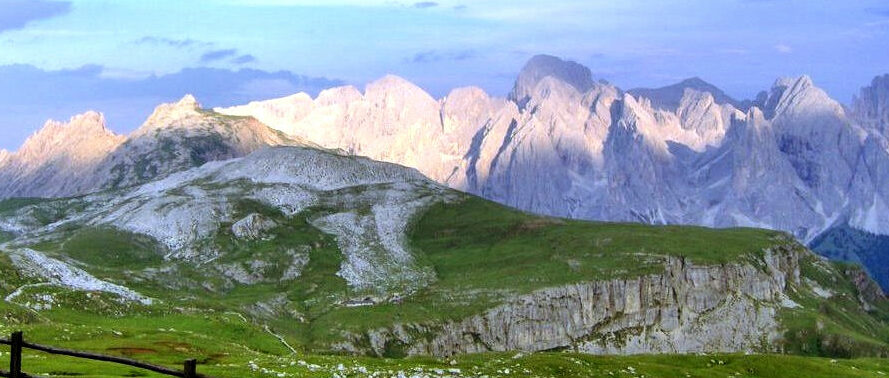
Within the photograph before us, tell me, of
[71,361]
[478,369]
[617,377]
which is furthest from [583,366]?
[71,361]

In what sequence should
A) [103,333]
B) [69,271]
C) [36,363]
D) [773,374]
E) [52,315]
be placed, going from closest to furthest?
[36,363], [103,333], [773,374], [52,315], [69,271]

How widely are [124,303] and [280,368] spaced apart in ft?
298

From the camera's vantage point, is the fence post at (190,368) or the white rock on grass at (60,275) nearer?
the fence post at (190,368)

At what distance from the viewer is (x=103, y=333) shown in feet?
349

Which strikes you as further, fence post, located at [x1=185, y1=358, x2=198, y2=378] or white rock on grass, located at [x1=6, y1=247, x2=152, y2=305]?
white rock on grass, located at [x1=6, y1=247, x2=152, y2=305]

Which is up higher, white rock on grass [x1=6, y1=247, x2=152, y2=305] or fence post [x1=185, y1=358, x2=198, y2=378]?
fence post [x1=185, y1=358, x2=198, y2=378]

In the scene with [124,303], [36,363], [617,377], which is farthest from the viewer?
[124,303]

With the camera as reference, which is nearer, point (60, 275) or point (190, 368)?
point (190, 368)

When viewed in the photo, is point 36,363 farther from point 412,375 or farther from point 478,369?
point 478,369

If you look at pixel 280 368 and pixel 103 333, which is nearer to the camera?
pixel 280 368

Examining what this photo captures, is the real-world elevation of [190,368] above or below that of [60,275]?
above

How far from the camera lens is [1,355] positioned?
70.8m

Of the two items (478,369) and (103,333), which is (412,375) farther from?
(103,333)

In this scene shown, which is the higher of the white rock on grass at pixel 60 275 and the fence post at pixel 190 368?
the fence post at pixel 190 368
